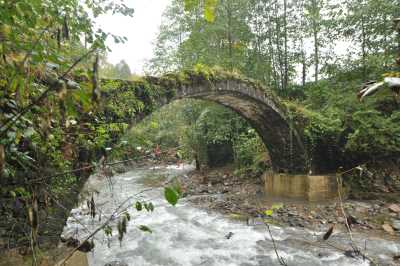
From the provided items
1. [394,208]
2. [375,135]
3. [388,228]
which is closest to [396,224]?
[388,228]

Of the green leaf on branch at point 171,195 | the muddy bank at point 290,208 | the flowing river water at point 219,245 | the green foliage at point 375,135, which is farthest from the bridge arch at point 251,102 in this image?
the green leaf on branch at point 171,195

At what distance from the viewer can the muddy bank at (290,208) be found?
5.79 metres

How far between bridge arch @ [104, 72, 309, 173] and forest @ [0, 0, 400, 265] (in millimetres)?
44

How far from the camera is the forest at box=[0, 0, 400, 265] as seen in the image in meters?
1.09

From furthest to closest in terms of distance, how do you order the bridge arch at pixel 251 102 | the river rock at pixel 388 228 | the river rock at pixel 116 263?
the river rock at pixel 388 228 < the bridge arch at pixel 251 102 < the river rock at pixel 116 263

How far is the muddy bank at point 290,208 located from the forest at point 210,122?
0.18 feet

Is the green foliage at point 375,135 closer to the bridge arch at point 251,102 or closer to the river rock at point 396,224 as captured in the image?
the bridge arch at point 251,102

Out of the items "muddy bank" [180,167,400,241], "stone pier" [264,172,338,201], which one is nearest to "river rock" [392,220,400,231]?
"muddy bank" [180,167,400,241]

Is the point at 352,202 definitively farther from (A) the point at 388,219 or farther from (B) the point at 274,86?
(B) the point at 274,86

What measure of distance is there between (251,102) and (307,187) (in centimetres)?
321

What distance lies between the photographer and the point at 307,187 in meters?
7.69

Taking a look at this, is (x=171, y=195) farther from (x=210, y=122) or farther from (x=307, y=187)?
(x=210, y=122)

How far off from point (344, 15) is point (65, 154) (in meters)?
10.5

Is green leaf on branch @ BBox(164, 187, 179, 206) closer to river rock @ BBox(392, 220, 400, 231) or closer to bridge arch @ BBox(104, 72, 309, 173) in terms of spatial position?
bridge arch @ BBox(104, 72, 309, 173)
